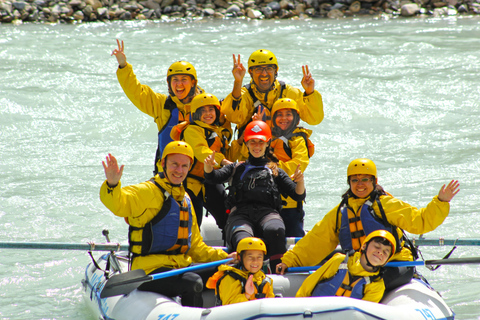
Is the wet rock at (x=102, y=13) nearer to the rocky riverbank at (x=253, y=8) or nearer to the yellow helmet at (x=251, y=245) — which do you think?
the rocky riverbank at (x=253, y=8)

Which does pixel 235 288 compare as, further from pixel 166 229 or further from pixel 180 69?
pixel 180 69

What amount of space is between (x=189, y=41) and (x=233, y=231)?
32.9ft

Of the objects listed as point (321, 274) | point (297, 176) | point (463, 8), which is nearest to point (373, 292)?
point (321, 274)

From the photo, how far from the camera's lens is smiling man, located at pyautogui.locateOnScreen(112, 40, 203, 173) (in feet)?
15.1

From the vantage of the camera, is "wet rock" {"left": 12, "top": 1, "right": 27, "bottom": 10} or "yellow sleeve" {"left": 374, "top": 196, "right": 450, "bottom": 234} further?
"wet rock" {"left": 12, "top": 1, "right": 27, "bottom": 10}

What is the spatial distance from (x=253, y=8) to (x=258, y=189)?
39.4ft

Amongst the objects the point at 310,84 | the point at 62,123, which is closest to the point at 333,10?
the point at 62,123

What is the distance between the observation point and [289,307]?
3127mm

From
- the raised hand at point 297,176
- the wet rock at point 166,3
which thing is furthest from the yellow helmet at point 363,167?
the wet rock at point 166,3

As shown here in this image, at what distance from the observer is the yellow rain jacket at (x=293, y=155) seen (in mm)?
4324

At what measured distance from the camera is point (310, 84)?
15.1 ft

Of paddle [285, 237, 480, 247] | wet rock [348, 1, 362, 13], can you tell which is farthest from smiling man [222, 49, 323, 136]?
wet rock [348, 1, 362, 13]

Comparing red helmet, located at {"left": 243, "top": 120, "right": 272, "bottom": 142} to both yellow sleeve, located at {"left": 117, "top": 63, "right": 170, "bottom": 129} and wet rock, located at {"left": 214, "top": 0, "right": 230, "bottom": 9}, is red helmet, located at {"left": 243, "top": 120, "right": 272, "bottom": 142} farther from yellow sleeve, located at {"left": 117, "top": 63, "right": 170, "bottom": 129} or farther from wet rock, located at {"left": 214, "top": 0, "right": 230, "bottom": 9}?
wet rock, located at {"left": 214, "top": 0, "right": 230, "bottom": 9}

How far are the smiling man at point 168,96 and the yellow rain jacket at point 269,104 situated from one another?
1.00 feet
